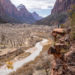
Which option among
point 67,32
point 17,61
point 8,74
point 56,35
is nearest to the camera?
point 67,32

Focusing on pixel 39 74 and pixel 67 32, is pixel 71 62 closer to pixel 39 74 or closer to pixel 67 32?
pixel 67 32

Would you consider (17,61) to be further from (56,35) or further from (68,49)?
(68,49)

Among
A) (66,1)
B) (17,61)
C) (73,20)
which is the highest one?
(66,1)

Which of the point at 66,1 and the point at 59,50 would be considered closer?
the point at 59,50

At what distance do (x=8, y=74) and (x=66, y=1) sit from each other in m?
158

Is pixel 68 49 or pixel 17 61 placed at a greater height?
pixel 68 49

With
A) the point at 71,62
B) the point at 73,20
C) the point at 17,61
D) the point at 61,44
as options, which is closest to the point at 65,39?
the point at 61,44

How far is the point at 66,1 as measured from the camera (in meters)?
169

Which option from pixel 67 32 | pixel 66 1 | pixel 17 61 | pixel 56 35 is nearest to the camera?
pixel 67 32

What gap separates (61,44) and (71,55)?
1802 millimetres

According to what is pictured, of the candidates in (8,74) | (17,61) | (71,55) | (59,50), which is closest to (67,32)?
(59,50)

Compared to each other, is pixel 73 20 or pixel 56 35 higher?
pixel 73 20

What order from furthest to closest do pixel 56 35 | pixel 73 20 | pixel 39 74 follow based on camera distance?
pixel 39 74
pixel 56 35
pixel 73 20

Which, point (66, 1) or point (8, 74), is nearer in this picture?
point (8, 74)
